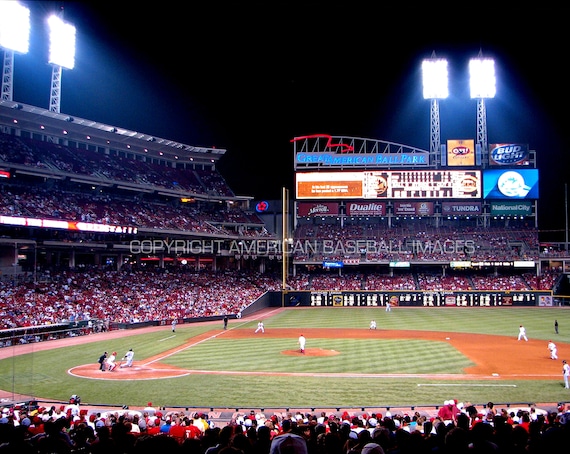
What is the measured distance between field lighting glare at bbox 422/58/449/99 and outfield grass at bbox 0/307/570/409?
3809 cm

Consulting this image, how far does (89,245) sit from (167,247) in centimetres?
1125

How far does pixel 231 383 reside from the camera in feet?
72.0

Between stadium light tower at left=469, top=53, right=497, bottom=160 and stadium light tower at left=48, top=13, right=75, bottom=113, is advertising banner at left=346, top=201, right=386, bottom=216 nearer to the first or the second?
stadium light tower at left=469, top=53, right=497, bottom=160

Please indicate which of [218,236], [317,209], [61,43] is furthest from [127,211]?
[317,209]

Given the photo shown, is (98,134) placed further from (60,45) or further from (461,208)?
(461,208)

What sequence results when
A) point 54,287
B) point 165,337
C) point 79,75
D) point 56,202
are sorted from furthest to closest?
1. point 79,75
2. point 56,202
3. point 54,287
4. point 165,337

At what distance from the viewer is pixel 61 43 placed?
4897 centimetres

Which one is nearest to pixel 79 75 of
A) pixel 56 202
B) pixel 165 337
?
pixel 56 202

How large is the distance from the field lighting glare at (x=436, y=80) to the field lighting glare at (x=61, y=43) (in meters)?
45.8

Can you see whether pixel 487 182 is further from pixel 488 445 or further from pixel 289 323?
pixel 488 445

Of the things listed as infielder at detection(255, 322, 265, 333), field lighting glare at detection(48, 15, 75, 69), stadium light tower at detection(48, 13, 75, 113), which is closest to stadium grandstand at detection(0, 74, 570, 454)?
stadium light tower at detection(48, 13, 75, 113)

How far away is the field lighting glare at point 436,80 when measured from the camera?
6875 centimetres

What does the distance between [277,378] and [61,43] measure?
42711 mm

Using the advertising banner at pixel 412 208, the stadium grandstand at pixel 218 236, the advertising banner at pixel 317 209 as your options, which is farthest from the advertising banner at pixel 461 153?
the advertising banner at pixel 317 209
